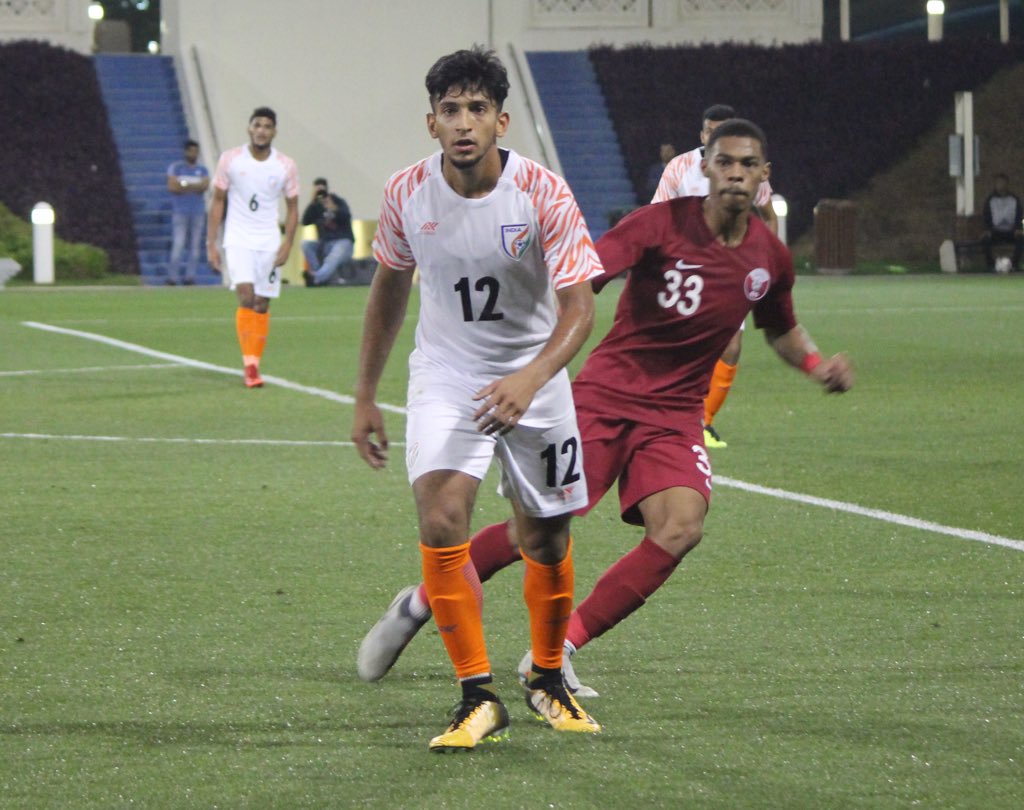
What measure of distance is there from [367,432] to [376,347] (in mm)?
247

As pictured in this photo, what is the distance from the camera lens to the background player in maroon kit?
19.7 ft

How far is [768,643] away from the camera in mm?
6371

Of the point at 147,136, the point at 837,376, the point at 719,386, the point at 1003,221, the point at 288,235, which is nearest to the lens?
the point at 837,376

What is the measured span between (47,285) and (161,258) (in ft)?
13.5

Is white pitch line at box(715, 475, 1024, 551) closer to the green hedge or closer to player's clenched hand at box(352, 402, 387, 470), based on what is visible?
player's clenched hand at box(352, 402, 387, 470)

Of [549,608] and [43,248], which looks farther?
[43,248]

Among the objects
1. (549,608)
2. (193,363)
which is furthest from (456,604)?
(193,363)

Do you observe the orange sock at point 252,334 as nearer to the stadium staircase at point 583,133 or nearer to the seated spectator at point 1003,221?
the seated spectator at point 1003,221

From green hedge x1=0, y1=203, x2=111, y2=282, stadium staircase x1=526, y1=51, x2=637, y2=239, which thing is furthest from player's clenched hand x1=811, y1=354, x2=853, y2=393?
stadium staircase x1=526, y1=51, x2=637, y2=239

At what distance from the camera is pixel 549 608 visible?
5547 millimetres

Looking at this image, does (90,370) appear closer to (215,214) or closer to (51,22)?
(215,214)

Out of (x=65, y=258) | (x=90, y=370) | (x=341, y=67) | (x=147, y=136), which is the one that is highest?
(x=341, y=67)

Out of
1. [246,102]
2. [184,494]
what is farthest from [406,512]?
[246,102]

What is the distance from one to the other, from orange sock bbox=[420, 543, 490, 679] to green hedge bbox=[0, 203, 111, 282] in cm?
2908
